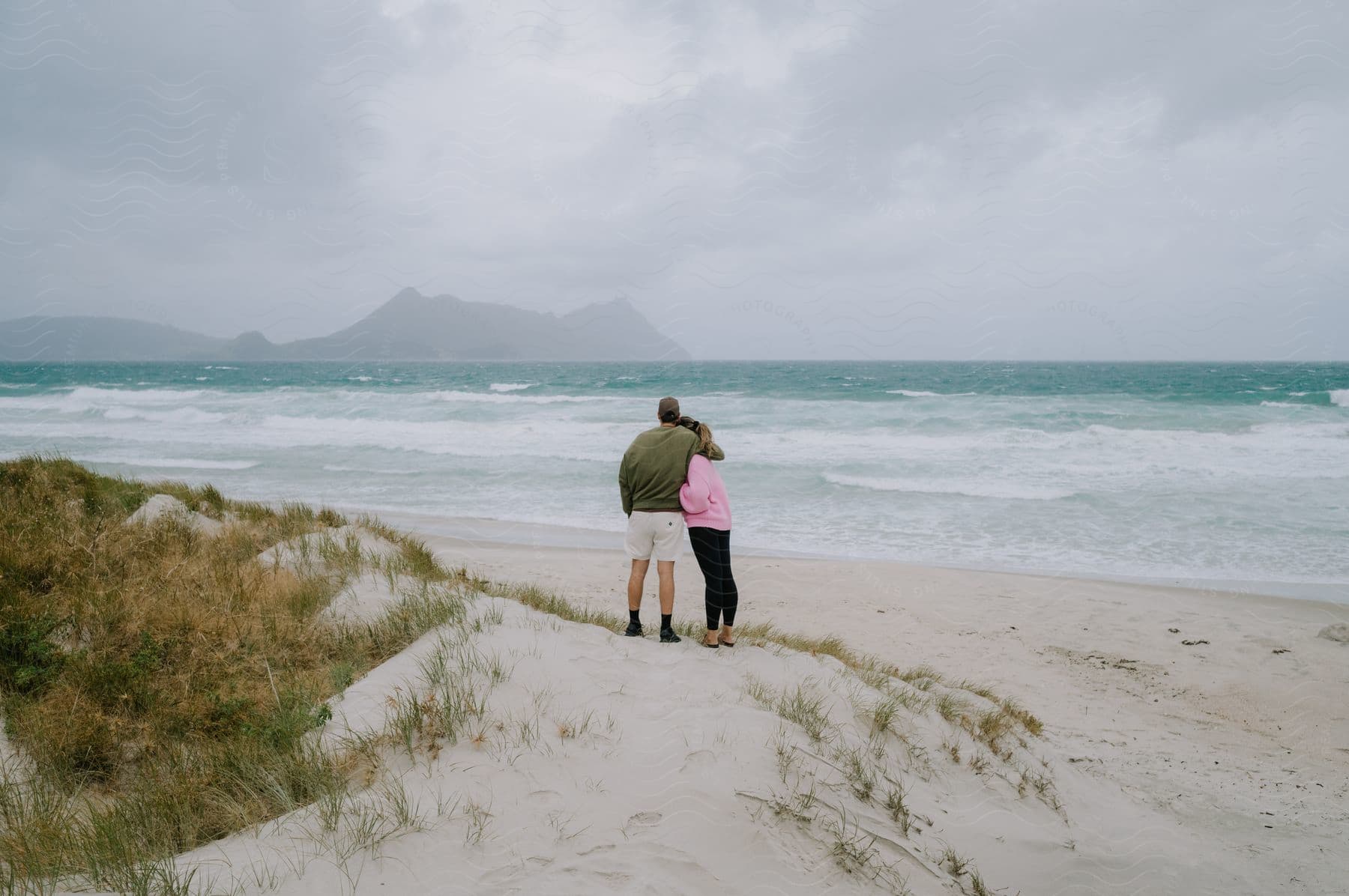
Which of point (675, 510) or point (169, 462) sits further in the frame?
point (169, 462)

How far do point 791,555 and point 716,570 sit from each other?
6541 mm

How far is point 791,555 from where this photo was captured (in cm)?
1199

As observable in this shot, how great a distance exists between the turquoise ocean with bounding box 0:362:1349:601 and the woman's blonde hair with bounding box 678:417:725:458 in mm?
6971

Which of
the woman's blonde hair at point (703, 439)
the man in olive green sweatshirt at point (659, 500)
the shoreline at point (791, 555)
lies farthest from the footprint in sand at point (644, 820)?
the shoreline at point (791, 555)

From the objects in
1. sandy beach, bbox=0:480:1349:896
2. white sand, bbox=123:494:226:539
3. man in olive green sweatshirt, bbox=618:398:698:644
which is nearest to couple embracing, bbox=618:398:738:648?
man in olive green sweatshirt, bbox=618:398:698:644

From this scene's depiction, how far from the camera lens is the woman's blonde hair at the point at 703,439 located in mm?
5746

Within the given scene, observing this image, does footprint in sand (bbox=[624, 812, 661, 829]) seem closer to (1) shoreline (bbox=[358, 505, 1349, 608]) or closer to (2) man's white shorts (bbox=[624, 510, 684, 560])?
(2) man's white shorts (bbox=[624, 510, 684, 560])

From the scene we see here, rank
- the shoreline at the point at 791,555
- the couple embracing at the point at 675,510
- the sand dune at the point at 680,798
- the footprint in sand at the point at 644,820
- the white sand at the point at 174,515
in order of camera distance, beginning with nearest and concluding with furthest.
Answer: the sand dune at the point at 680,798 < the footprint in sand at the point at 644,820 < the couple embracing at the point at 675,510 < the white sand at the point at 174,515 < the shoreline at the point at 791,555

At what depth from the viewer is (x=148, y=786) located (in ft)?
10.5

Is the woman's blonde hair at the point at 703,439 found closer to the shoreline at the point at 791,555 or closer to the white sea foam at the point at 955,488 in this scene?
the shoreline at the point at 791,555

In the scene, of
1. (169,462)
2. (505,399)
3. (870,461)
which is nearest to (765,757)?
(870,461)

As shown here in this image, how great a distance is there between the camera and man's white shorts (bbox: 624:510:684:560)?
570 cm

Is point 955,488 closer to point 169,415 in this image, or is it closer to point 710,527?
point 710,527

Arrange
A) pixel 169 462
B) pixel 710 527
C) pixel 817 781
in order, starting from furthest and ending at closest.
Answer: pixel 169 462 < pixel 710 527 < pixel 817 781
